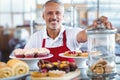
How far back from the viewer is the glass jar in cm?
105

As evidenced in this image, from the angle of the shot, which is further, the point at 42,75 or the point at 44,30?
the point at 44,30

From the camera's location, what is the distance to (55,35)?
5.63 ft

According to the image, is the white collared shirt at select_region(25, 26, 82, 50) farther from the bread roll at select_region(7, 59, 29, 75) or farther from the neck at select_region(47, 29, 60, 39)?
the bread roll at select_region(7, 59, 29, 75)

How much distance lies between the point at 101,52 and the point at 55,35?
0.62 meters

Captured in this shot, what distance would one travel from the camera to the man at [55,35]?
61.7 inches

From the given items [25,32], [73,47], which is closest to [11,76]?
[73,47]

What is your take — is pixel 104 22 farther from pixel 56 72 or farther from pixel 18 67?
pixel 18 67

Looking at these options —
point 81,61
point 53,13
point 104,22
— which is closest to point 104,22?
point 104,22

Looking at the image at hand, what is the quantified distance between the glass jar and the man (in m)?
0.35

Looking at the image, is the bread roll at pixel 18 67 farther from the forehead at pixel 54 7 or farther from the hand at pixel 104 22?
the forehead at pixel 54 7

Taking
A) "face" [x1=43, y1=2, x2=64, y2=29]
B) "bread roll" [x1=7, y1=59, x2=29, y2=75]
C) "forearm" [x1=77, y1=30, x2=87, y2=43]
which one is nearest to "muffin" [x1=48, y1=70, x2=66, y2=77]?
"bread roll" [x1=7, y1=59, x2=29, y2=75]

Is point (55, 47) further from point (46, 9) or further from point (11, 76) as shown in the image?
point (11, 76)

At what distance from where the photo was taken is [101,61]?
1.07m

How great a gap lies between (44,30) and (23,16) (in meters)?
5.34
